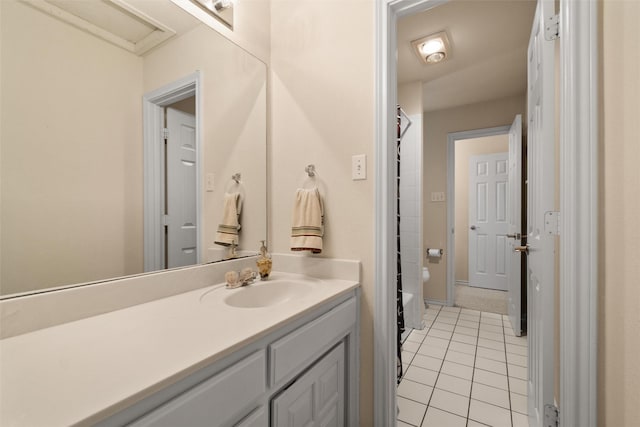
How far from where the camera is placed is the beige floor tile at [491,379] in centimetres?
181

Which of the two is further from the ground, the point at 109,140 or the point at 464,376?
the point at 109,140

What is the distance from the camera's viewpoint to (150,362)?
585 mm

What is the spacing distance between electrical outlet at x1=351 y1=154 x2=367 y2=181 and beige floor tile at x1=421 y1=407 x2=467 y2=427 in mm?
1363

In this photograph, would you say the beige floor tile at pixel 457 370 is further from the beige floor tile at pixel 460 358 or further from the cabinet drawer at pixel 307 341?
the cabinet drawer at pixel 307 341

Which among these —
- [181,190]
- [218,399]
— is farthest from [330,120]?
[218,399]

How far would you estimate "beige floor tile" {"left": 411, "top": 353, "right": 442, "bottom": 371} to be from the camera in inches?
80.0

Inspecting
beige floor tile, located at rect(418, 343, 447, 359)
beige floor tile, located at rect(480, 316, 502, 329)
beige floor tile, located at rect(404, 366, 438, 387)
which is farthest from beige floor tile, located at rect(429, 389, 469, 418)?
beige floor tile, located at rect(480, 316, 502, 329)

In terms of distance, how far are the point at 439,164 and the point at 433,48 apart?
1.59 metres

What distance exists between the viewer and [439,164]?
3.54 metres

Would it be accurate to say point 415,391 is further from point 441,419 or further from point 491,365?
point 491,365

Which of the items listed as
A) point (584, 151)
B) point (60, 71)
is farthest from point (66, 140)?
point (584, 151)

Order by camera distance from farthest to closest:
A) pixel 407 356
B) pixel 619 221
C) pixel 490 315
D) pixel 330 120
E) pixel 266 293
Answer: pixel 490 315 < pixel 407 356 < pixel 330 120 < pixel 266 293 < pixel 619 221

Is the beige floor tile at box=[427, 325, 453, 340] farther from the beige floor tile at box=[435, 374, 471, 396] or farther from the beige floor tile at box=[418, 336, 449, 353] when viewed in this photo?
the beige floor tile at box=[435, 374, 471, 396]

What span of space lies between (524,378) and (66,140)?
2739 mm
